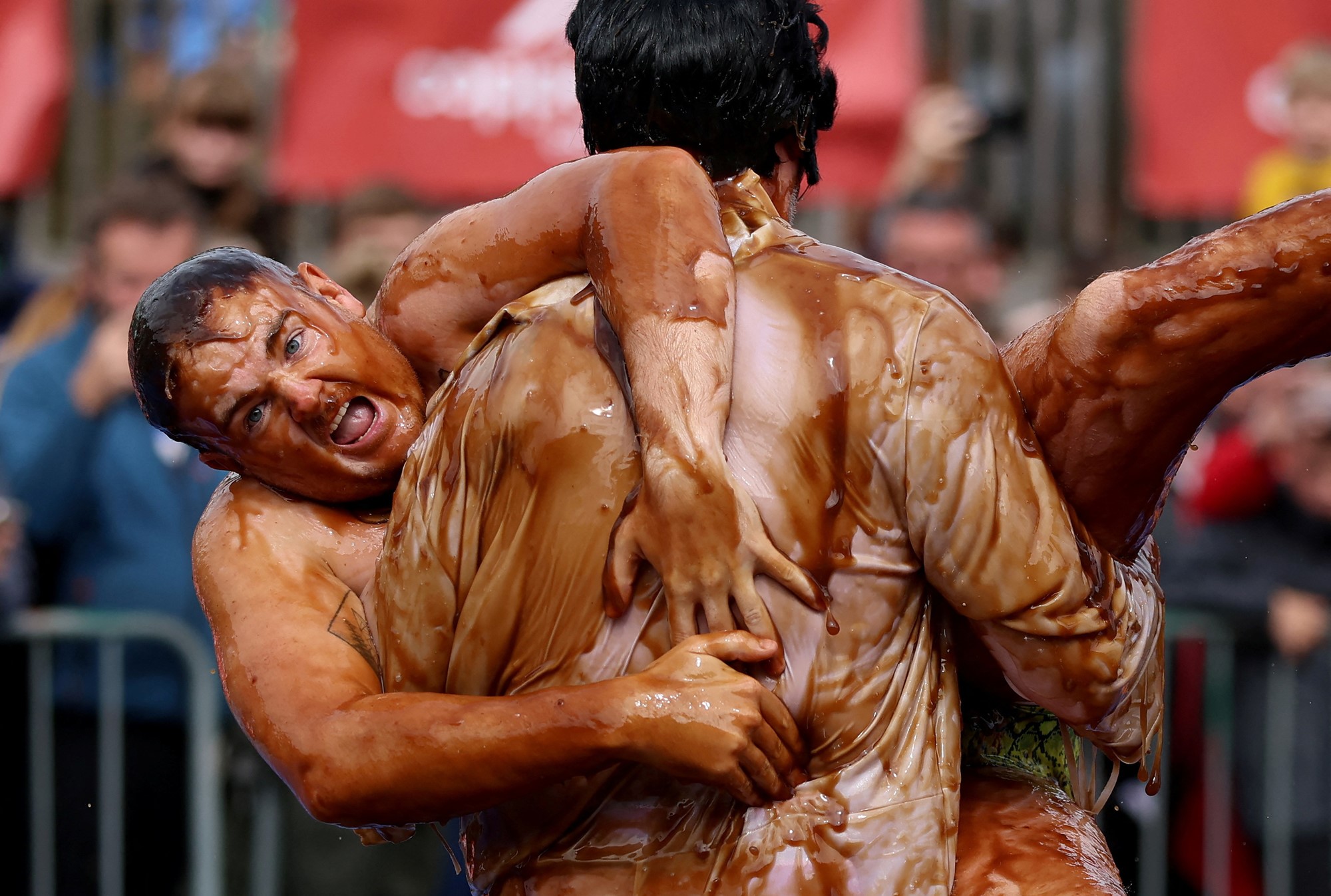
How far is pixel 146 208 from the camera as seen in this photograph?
5.17 metres

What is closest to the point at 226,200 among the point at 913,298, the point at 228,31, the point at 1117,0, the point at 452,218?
the point at 228,31

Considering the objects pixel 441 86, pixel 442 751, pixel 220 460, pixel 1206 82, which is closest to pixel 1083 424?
pixel 442 751

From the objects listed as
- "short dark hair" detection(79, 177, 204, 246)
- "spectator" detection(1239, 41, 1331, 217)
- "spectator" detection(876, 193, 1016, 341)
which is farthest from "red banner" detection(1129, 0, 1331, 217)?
"short dark hair" detection(79, 177, 204, 246)

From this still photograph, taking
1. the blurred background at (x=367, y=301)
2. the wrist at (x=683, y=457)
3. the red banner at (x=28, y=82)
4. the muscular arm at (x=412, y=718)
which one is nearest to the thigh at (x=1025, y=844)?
the muscular arm at (x=412, y=718)

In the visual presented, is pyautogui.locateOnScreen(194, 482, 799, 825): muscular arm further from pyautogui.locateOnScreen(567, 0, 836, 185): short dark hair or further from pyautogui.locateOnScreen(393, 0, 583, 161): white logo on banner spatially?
pyautogui.locateOnScreen(393, 0, 583, 161): white logo on banner

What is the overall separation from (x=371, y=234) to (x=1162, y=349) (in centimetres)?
396

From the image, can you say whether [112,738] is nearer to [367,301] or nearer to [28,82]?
[367,301]

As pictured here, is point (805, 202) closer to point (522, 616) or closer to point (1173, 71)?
point (1173, 71)

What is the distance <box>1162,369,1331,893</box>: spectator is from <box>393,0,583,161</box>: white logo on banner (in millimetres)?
3456

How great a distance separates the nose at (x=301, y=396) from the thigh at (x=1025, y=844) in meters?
0.99

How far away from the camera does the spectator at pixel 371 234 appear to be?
5.20 metres

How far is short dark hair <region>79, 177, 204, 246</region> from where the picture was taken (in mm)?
5164

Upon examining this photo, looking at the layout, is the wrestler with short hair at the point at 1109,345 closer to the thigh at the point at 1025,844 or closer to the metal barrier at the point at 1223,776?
the thigh at the point at 1025,844

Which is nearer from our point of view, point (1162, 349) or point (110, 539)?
point (1162, 349)
